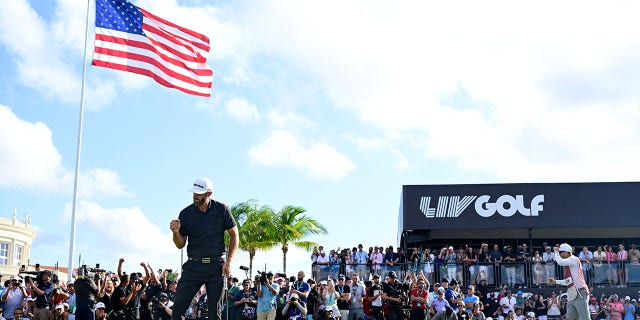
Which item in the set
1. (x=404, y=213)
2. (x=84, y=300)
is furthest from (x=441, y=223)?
(x=84, y=300)

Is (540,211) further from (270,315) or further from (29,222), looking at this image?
(29,222)

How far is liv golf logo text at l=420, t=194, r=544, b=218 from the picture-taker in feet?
107

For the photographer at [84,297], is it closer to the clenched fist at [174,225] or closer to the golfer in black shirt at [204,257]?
the golfer in black shirt at [204,257]

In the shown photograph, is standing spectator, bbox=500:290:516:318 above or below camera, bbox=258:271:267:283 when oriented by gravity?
below

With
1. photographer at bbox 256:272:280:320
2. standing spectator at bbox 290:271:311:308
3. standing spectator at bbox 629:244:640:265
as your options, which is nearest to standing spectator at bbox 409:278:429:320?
standing spectator at bbox 290:271:311:308

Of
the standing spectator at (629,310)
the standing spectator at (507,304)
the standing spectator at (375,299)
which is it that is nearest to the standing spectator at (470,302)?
the standing spectator at (507,304)

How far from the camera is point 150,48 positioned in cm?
1894

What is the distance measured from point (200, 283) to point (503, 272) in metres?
19.8

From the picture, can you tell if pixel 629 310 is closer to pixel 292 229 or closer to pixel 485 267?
pixel 485 267

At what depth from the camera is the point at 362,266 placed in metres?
27.3

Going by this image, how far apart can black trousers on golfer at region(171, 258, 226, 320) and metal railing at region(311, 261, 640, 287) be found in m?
18.0

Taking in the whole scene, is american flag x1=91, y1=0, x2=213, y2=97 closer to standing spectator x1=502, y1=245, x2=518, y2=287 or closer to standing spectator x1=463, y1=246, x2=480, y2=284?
standing spectator x1=463, y1=246, x2=480, y2=284

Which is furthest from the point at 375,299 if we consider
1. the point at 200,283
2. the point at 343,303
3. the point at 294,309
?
the point at 200,283

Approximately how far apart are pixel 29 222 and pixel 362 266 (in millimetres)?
77889
